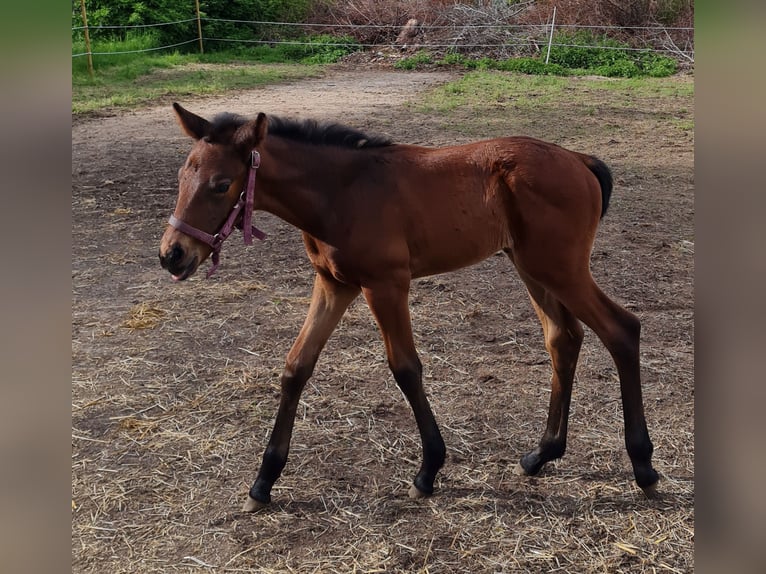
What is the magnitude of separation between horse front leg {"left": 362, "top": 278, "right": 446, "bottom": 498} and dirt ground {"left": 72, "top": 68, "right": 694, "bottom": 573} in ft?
0.48

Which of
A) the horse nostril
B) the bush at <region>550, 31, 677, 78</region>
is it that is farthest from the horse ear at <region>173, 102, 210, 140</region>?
the bush at <region>550, 31, 677, 78</region>

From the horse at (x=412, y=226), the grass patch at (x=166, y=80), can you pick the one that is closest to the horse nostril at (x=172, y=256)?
the horse at (x=412, y=226)

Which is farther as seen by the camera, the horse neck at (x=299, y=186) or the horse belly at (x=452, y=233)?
the horse belly at (x=452, y=233)

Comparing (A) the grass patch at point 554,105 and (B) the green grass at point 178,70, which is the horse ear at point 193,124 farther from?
(B) the green grass at point 178,70

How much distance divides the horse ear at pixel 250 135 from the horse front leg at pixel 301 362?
2.28 feet

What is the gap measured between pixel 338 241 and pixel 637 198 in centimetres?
545

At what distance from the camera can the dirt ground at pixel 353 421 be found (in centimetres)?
303

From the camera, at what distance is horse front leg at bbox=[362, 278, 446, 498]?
3.18 m

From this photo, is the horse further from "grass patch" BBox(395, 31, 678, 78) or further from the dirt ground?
"grass patch" BBox(395, 31, 678, 78)

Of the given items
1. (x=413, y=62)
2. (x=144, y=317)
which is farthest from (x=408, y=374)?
(x=413, y=62)

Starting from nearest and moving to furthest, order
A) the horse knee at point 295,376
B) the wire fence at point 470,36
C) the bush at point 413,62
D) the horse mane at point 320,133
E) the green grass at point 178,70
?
1. the horse mane at point 320,133
2. the horse knee at point 295,376
3. the green grass at point 178,70
4. the bush at point 413,62
5. the wire fence at point 470,36

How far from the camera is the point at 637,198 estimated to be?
25.4 ft
